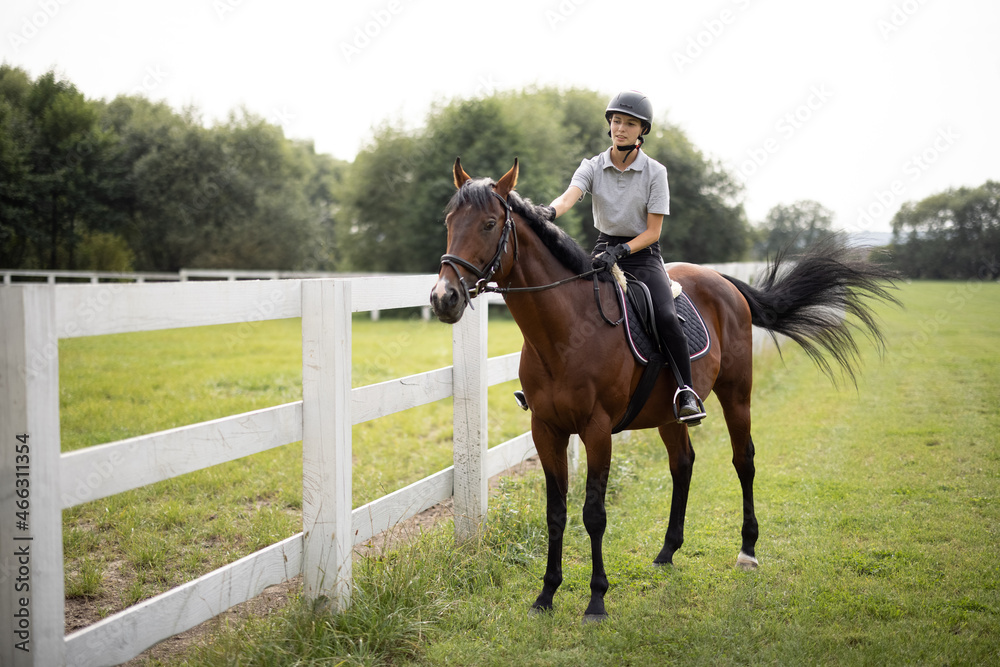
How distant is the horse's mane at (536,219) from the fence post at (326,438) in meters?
0.77

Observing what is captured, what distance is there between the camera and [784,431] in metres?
8.09

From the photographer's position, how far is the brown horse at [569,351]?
3.28 m

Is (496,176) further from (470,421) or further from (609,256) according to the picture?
(609,256)

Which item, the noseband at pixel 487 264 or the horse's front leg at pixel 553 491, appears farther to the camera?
the horse's front leg at pixel 553 491

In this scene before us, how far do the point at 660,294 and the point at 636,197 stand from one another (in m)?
0.63

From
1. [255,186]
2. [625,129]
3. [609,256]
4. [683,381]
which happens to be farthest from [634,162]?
[255,186]

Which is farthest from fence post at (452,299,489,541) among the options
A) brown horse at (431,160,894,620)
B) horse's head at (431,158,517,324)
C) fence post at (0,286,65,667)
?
fence post at (0,286,65,667)

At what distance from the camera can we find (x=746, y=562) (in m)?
4.44

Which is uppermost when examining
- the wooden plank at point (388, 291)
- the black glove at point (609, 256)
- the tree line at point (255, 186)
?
the tree line at point (255, 186)

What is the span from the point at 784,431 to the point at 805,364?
6527 millimetres

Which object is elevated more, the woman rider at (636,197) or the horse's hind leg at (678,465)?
the woman rider at (636,197)

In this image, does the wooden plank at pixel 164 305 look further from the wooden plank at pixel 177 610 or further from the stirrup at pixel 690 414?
the stirrup at pixel 690 414

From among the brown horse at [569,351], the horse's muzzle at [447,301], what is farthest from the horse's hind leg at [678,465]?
the horse's muzzle at [447,301]

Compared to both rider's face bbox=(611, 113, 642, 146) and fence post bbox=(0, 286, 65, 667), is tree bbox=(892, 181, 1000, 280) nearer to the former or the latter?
rider's face bbox=(611, 113, 642, 146)
